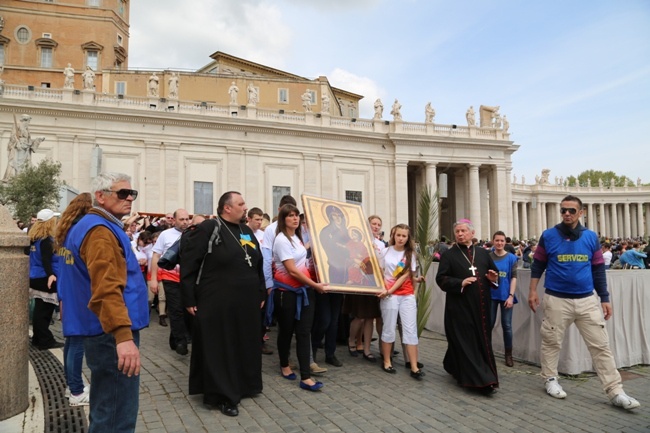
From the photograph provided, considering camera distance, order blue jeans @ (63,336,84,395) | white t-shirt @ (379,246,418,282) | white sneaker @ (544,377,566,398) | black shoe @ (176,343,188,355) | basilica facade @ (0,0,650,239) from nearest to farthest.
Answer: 1. blue jeans @ (63,336,84,395)
2. white sneaker @ (544,377,566,398)
3. white t-shirt @ (379,246,418,282)
4. black shoe @ (176,343,188,355)
5. basilica facade @ (0,0,650,239)

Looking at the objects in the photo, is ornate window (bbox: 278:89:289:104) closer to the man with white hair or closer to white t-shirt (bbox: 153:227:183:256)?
white t-shirt (bbox: 153:227:183:256)

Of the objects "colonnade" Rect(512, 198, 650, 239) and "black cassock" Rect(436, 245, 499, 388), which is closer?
"black cassock" Rect(436, 245, 499, 388)

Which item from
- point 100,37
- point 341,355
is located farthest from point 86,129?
point 341,355

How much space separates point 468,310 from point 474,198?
128 feet

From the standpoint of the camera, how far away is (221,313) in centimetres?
494

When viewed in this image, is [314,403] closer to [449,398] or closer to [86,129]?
[449,398]

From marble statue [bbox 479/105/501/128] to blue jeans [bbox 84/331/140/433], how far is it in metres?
47.8

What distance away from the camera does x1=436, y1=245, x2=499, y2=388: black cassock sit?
5879 millimetres

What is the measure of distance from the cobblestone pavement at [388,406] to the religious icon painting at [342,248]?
51.6 inches

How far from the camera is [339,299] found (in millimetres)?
7344

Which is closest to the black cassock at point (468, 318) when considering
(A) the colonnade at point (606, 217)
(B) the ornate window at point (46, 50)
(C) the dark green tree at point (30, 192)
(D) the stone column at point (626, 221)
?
(C) the dark green tree at point (30, 192)

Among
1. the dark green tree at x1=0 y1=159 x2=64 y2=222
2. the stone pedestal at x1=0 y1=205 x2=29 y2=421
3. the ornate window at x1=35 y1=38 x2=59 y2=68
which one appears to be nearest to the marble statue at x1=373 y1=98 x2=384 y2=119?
the dark green tree at x1=0 y1=159 x2=64 y2=222

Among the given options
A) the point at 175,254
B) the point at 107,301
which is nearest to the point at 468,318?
the point at 175,254

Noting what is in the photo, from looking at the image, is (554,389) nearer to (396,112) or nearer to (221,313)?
(221,313)
